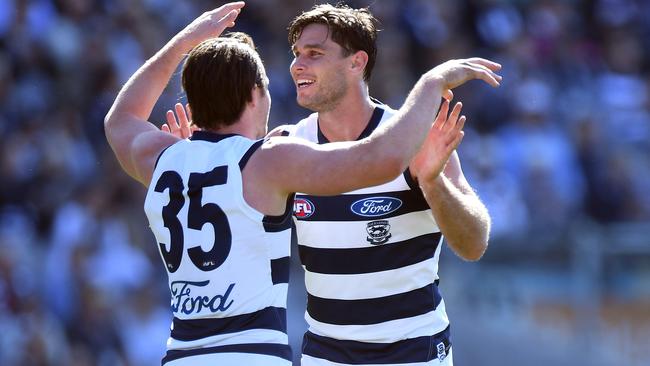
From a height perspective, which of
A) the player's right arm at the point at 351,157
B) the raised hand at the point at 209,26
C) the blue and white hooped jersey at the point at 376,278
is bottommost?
the blue and white hooped jersey at the point at 376,278

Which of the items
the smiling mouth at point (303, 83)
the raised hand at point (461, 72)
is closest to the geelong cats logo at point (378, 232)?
the smiling mouth at point (303, 83)

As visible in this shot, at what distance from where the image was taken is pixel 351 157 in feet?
13.7

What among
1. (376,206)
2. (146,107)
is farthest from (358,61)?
(146,107)

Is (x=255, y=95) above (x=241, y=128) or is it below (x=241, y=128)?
above

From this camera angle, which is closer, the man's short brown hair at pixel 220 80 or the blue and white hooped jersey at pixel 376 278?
the man's short brown hair at pixel 220 80

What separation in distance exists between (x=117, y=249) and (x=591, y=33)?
310 inches

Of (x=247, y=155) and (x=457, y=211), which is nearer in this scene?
(x=247, y=155)

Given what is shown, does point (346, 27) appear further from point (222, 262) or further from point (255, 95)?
point (222, 262)

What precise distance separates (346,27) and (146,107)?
4.08ft

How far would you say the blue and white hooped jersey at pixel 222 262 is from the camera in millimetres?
4246

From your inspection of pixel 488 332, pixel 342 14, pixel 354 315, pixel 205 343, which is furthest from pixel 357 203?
pixel 488 332

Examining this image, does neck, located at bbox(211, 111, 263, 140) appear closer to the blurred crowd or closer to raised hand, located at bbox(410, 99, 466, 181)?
raised hand, located at bbox(410, 99, 466, 181)

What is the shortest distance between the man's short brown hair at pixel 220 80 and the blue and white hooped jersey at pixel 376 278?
45.0 inches

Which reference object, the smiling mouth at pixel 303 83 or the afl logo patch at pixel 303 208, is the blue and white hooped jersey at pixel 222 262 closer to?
the afl logo patch at pixel 303 208
